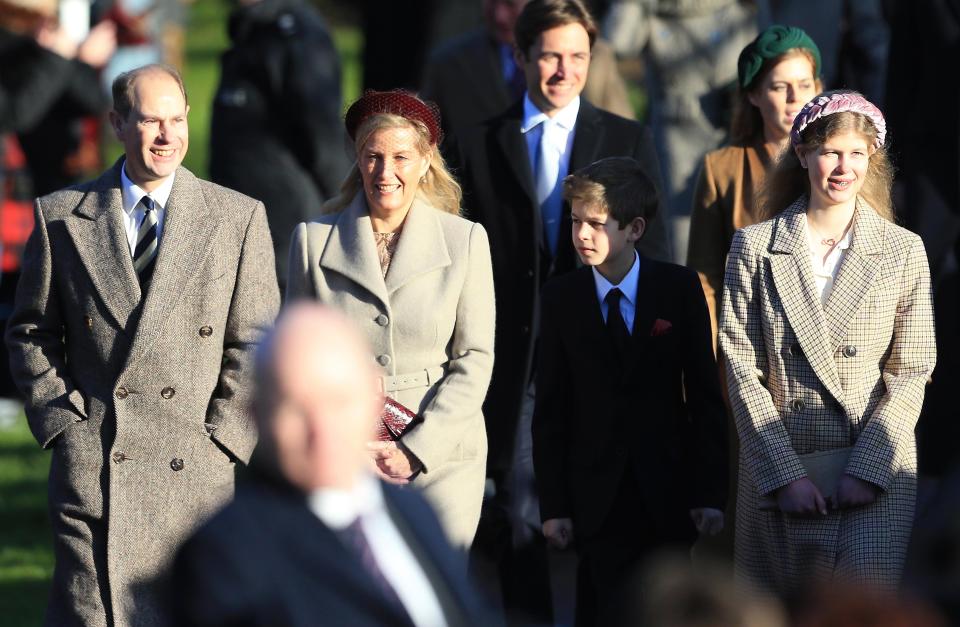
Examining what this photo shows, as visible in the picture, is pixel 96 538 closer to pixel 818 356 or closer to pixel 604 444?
pixel 604 444

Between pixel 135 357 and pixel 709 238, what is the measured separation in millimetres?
2131

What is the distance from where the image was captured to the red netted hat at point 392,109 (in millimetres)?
5840

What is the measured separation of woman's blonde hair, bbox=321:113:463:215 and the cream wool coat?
11 centimetres

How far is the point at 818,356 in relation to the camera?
547cm

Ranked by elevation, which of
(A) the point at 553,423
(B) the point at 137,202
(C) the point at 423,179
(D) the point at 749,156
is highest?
(D) the point at 749,156

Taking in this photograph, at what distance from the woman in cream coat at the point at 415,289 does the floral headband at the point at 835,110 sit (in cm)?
107

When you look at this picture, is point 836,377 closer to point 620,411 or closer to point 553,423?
point 620,411

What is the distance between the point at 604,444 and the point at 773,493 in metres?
0.54

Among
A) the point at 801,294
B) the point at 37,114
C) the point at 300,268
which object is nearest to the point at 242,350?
the point at 300,268

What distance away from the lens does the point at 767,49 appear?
21.2ft

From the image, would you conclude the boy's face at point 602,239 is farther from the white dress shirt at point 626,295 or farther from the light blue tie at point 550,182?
the light blue tie at point 550,182

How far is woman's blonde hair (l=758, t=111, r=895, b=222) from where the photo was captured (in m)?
5.54

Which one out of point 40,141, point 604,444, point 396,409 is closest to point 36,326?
point 396,409

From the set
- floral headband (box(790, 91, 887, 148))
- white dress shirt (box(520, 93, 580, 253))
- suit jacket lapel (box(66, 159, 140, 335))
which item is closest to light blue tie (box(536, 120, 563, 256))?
white dress shirt (box(520, 93, 580, 253))
